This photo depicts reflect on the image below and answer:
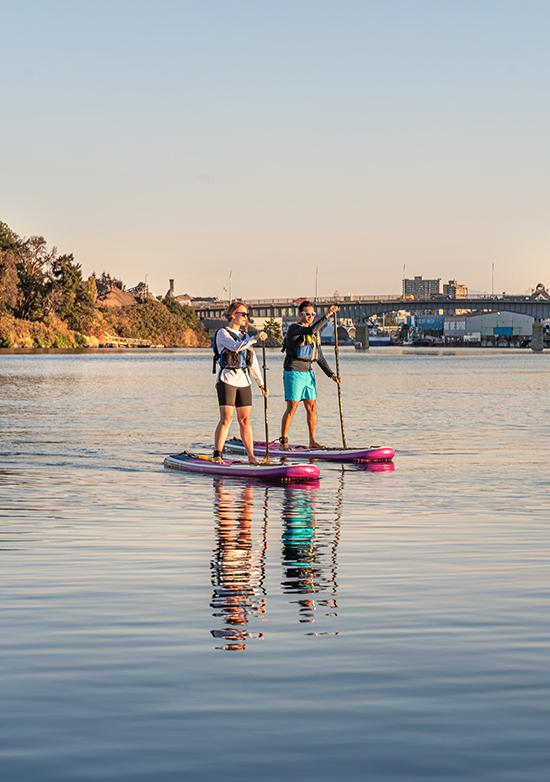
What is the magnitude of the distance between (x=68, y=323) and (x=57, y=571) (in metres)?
189

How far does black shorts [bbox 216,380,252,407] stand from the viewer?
20.2m

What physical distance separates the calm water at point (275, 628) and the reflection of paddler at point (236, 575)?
3cm

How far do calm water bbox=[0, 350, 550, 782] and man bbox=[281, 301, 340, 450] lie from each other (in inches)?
111

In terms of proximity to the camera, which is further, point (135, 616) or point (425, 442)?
point (425, 442)

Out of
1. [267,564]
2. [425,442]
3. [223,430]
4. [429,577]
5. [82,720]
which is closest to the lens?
[82,720]

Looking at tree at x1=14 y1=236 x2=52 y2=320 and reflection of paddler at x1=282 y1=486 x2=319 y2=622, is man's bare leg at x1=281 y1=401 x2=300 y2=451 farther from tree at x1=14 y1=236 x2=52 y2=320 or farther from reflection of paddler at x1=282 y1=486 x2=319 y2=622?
tree at x1=14 y1=236 x2=52 y2=320

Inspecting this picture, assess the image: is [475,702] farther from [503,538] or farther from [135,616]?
[503,538]

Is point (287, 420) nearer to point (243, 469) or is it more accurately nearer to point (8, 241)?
point (243, 469)

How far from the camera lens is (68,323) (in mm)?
198250

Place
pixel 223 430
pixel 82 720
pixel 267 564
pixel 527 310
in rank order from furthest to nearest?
pixel 527 310
pixel 223 430
pixel 267 564
pixel 82 720

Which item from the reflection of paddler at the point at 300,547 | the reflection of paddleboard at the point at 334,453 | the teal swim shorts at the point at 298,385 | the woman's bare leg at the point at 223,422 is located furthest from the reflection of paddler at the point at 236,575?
the teal swim shorts at the point at 298,385

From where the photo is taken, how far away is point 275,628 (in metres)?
9.34

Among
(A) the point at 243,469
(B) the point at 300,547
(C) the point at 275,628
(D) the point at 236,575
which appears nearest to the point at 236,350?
(A) the point at 243,469

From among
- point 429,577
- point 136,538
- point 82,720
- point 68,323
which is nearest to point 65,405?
point 136,538
